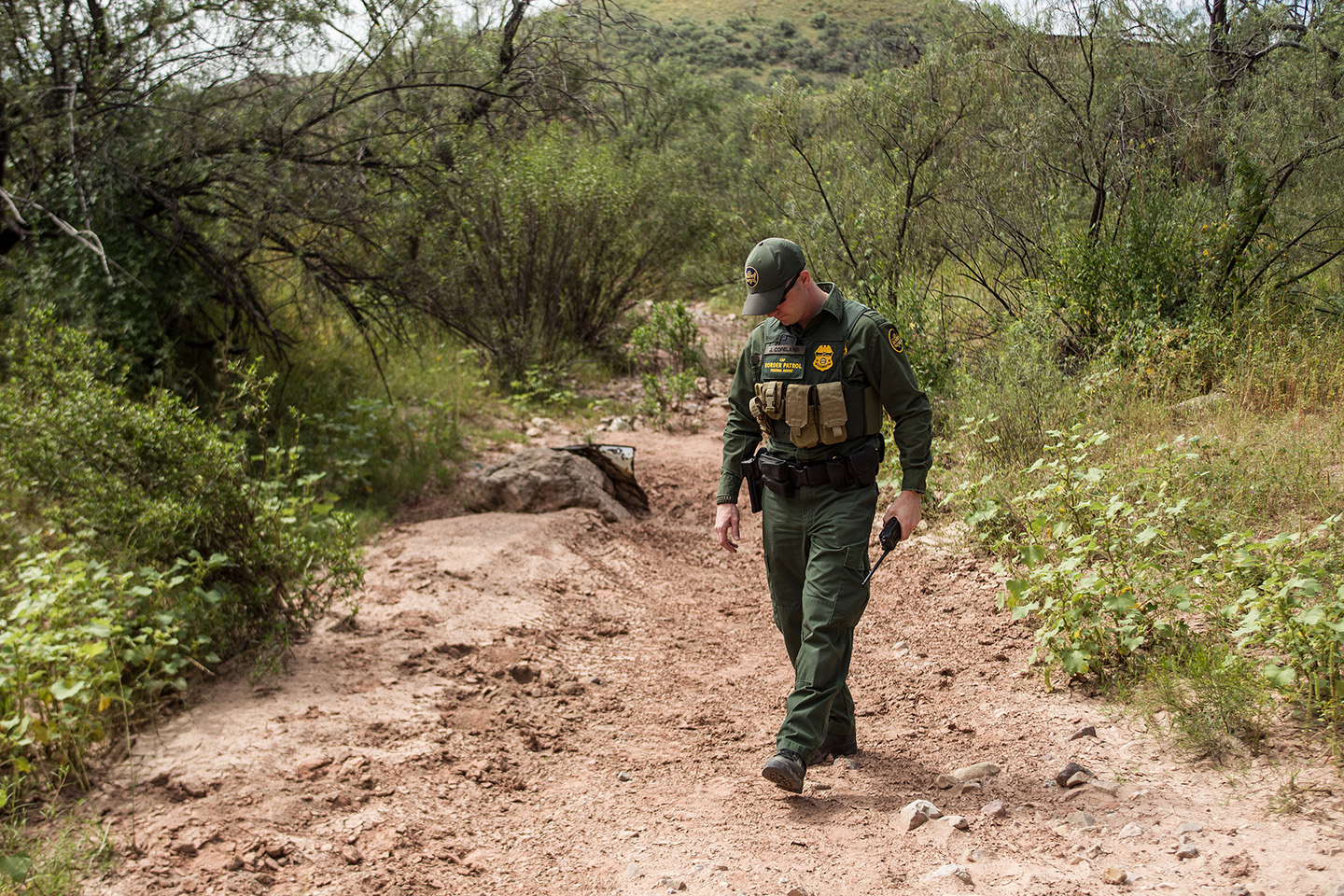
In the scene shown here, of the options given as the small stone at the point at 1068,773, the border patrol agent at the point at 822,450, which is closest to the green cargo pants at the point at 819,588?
the border patrol agent at the point at 822,450

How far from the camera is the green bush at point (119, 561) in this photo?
10.5ft

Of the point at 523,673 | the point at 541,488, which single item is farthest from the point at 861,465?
the point at 541,488

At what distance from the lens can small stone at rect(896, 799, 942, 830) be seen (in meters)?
2.84

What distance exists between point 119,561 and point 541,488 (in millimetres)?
2947

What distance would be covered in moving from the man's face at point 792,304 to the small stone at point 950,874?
1752mm

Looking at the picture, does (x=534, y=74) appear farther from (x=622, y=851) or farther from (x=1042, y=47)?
(x=622, y=851)

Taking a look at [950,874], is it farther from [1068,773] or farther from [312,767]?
[312,767]

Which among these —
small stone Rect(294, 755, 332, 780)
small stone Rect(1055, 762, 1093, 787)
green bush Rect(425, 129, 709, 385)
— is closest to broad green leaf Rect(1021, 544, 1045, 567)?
small stone Rect(1055, 762, 1093, 787)

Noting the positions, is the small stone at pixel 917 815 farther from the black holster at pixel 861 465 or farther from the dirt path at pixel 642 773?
the black holster at pixel 861 465

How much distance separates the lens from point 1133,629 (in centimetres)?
353

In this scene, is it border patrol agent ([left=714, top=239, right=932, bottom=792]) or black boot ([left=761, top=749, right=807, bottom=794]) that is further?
border patrol agent ([left=714, top=239, right=932, bottom=792])

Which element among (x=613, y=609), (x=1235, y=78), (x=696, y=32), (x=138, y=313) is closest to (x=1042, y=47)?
(x=1235, y=78)

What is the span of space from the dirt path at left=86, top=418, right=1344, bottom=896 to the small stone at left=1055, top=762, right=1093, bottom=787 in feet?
0.15

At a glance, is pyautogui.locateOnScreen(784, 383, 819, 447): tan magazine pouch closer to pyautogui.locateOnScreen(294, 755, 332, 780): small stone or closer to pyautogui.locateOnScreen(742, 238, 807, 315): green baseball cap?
pyautogui.locateOnScreen(742, 238, 807, 315): green baseball cap
